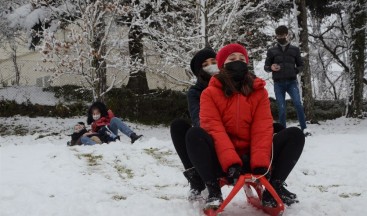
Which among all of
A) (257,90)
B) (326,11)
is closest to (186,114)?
(326,11)

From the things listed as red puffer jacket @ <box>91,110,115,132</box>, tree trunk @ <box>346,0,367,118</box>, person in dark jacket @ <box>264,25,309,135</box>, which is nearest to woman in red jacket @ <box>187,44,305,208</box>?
person in dark jacket @ <box>264,25,309,135</box>

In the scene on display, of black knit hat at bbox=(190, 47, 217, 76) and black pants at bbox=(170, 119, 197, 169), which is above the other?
black knit hat at bbox=(190, 47, 217, 76)

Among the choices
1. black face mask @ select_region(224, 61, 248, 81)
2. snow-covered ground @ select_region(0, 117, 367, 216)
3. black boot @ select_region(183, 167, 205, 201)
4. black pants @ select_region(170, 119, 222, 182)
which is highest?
black face mask @ select_region(224, 61, 248, 81)

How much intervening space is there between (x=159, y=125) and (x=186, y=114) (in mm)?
1129

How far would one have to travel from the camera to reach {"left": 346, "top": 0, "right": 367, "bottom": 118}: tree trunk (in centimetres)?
1462

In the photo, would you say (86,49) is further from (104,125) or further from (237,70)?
(237,70)

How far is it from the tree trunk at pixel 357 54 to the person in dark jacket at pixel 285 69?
801 cm

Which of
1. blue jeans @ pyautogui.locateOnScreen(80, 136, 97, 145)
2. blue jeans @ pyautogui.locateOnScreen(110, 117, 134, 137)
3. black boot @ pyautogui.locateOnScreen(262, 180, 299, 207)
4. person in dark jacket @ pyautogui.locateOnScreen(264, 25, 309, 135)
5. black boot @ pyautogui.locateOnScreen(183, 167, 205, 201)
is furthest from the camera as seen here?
blue jeans @ pyautogui.locateOnScreen(110, 117, 134, 137)

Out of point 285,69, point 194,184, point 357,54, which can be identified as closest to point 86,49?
point 285,69

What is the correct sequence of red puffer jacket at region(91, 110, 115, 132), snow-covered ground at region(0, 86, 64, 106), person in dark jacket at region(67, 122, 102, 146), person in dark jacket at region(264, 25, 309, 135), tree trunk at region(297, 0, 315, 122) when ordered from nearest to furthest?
person in dark jacket at region(264, 25, 309, 135) → person in dark jacket at region(67, 122, 102, 146) → red puffer jacket at region(91, 110, 115, 132) → tree trunk at region(297, 0, 315, 122) → snow-covered ground at region(0, 86, 64, 106)

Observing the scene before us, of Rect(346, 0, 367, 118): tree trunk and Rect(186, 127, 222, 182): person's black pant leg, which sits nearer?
Rect(186, 127, 222, 182): person's black pant leg

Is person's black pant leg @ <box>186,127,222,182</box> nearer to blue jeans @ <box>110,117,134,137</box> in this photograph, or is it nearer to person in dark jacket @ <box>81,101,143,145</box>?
person in dark jacket @ <box>81,101,143,145</box>

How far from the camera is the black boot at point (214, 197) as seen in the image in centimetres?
303

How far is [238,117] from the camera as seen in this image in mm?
3238
